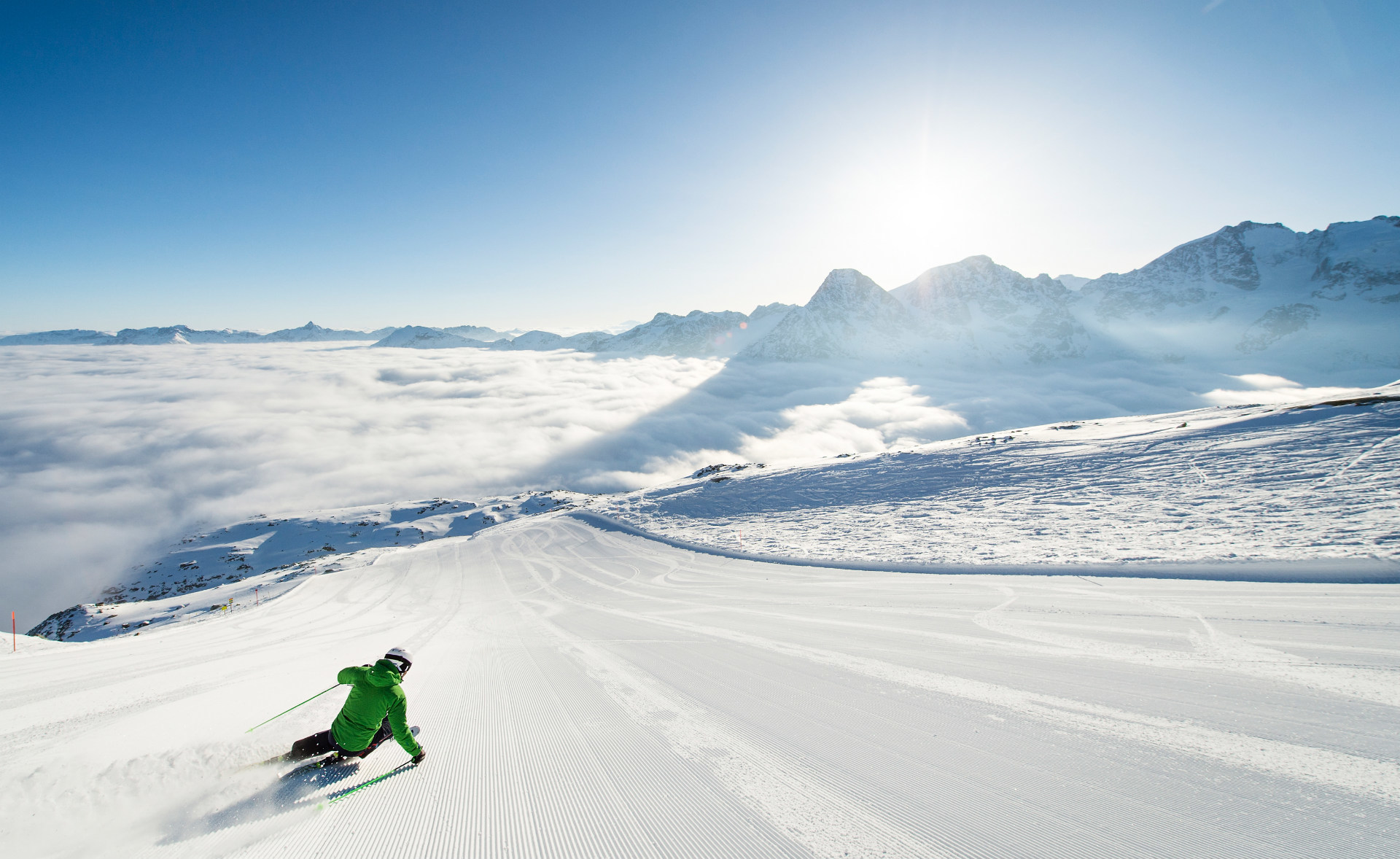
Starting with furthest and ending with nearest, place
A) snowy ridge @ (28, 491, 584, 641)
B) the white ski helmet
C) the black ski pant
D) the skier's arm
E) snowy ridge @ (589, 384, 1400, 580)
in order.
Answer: snowy ridge @ (28, 491, 584, 641) < snowy ridge @ (589, 384, 1400, 580) < the white ski helmet < the black ski pant < the skier's arm

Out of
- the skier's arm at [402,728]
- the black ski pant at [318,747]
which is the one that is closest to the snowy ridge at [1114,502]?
the skier's arm at [402,728]

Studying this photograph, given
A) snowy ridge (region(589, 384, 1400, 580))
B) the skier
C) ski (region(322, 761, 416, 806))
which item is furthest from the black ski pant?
snowy ridge (region(589, 384, 1400, 580))

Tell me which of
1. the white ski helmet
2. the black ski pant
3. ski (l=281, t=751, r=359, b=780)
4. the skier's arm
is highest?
the white ski helmet

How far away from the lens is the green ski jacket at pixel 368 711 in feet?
12.9

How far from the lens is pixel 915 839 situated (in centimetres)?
296

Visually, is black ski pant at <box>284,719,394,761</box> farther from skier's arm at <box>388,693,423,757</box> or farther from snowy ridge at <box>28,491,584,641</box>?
snowy ridge at <box>28,491,584,641</box>

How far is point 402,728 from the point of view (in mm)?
3930

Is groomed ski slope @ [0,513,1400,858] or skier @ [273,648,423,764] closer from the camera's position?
groomed ski slope @ [0,513,1400,858]

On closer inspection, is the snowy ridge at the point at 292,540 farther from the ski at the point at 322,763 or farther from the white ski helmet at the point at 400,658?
the white ski helmet at the point at 400,658

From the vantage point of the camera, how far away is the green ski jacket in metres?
3.93

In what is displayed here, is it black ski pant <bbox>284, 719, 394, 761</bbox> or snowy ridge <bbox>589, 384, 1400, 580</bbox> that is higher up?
black ski pant <bbox>284, 719, 394, 761</bbox>

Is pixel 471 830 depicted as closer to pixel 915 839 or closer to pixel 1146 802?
pixel 915 839

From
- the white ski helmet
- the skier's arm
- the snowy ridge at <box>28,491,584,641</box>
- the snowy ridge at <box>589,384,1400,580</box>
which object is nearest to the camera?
the skier's arm

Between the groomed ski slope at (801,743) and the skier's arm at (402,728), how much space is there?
0.21 metres
